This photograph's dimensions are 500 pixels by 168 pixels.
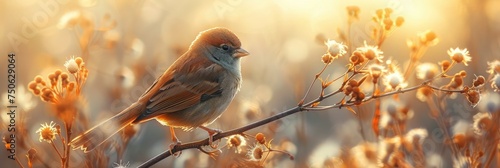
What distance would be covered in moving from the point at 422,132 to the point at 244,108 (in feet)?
4.31

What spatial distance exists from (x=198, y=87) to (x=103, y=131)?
0.98 meters

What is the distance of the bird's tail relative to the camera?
121 inches

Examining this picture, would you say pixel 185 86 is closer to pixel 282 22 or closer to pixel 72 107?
pixel 72 107

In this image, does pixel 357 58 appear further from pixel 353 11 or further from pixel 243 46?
pixel 243 46

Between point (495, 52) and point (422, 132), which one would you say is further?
point (495, 52)

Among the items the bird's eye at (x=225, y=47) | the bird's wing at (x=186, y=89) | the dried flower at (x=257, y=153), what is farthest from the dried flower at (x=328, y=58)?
the bird's eye at (x=225, y=47)

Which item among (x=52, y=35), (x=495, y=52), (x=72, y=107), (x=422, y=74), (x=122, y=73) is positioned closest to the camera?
(x=72, y=107)

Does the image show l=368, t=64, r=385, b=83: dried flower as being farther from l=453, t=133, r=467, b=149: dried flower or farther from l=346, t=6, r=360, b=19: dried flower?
l=346, t=6, r=360, b=19: dried flower

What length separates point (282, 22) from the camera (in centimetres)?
658

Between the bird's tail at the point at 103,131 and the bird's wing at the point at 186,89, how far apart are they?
5.2 inches

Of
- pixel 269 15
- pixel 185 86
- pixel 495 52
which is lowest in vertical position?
pixel 185 86

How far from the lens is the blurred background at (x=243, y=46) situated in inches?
186

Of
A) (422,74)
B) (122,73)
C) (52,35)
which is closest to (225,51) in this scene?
(122,73)

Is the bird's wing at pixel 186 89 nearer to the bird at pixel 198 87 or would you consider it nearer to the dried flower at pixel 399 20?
the bird at pixel 198 87
